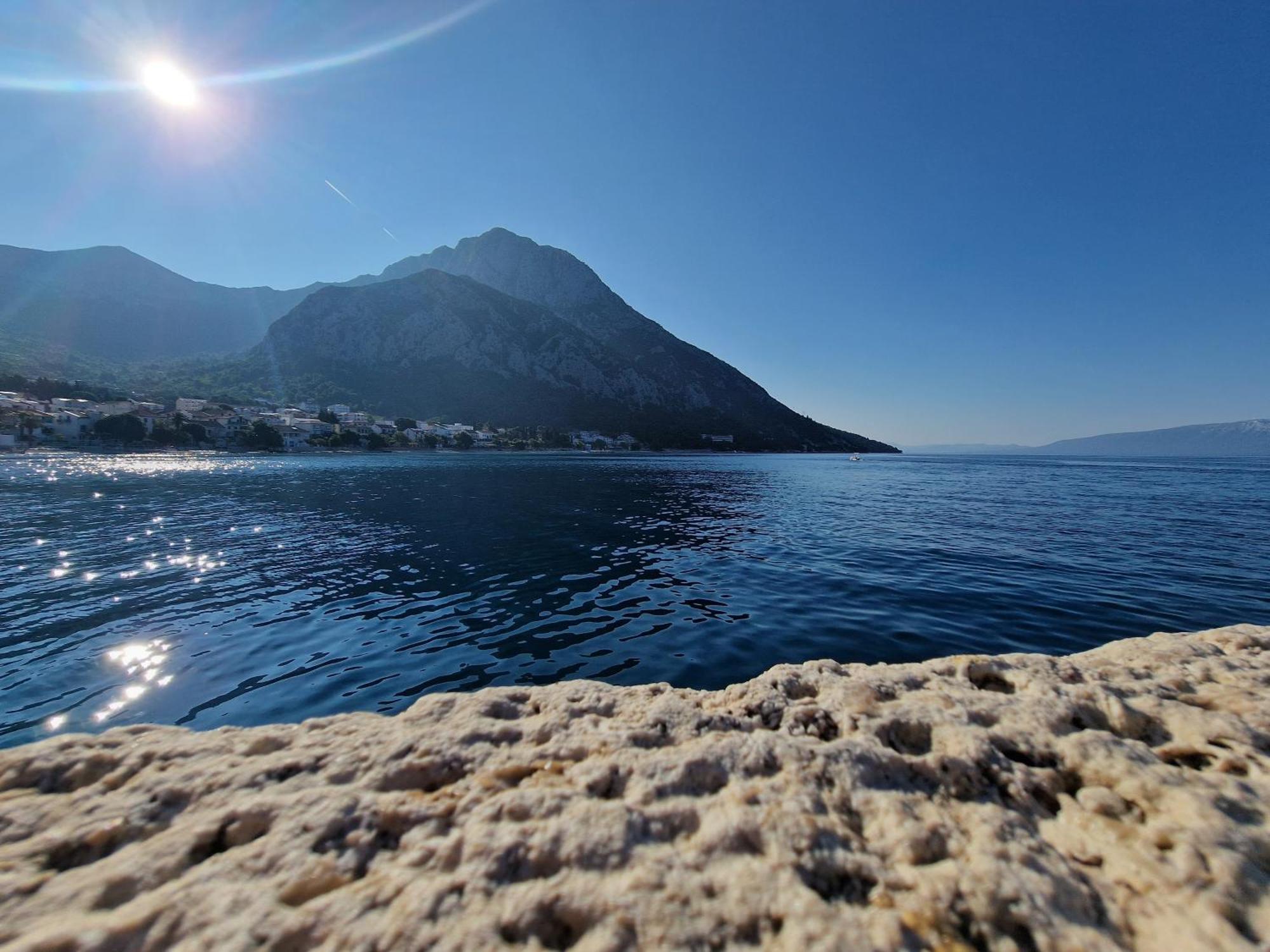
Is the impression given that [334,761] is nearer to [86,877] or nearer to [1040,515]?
[86,877]

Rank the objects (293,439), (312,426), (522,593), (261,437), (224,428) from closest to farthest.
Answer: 1. (522,593)
2. (261,437)
3. (224,428)
4. (293,439)
5. (312,426)

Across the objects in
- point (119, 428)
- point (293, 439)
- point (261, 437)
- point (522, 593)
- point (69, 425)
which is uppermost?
point (69, 425)

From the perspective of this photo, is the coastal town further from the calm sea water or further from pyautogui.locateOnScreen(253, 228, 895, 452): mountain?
the calm sea water

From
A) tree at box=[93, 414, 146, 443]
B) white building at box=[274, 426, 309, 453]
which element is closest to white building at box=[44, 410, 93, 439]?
tree at box=[93, 414, 146, 443]

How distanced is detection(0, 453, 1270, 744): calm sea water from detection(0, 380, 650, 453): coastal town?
85239mm

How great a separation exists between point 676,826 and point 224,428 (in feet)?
479

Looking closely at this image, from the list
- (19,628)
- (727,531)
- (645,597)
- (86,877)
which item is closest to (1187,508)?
(727,531)

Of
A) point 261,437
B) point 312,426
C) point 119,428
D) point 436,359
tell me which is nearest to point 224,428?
point 261,437

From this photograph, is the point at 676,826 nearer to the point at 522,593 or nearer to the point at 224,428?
the point at 522,593

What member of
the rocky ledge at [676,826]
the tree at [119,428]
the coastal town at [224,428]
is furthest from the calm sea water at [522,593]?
the coastal town at [224,428]

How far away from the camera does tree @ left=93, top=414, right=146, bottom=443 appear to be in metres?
96.6

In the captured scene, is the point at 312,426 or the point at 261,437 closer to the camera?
the point at 261,437

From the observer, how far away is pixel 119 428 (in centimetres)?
9675

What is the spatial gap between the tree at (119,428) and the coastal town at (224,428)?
13 centimetres
